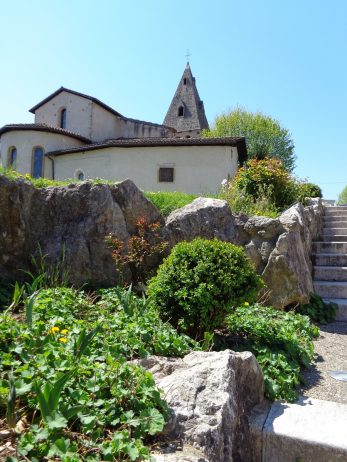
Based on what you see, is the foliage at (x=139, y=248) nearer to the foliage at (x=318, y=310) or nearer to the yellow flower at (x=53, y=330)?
the yellow flower at (x=53, y=330)

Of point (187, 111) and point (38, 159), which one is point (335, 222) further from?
point (187, 111)

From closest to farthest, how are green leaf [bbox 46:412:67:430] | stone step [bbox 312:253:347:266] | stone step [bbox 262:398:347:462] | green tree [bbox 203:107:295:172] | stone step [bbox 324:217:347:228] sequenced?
green leaf [bbox 46:412:67:430] < stone step [bbox 262:398:347:462] < stone step [bbox 312:253:347:266] < stone step [bbox 324:217:347:228] < green tree [bbox 203:107:295:172]

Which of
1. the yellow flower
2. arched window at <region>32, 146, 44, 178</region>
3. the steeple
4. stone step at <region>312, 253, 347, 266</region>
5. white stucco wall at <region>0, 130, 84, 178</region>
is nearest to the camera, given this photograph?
the yellow flower

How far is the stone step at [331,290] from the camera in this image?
23.1 ft

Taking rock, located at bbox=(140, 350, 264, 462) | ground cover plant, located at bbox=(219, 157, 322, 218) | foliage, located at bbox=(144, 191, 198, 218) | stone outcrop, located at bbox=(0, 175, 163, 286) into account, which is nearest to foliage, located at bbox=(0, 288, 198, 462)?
rock, located at bbox=(140, 350, 264, 462)

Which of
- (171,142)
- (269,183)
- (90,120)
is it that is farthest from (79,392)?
(90,120)

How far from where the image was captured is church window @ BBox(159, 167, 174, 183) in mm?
18500

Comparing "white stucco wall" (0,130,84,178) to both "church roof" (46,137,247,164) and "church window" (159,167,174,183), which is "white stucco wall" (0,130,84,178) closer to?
"church roof" (46,137,247,164)

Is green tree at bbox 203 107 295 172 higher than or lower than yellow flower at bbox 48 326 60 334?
higher

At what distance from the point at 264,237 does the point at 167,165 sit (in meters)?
12.7

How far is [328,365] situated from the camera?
4.31 m

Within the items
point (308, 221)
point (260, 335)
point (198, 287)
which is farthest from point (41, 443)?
point (308, 221)

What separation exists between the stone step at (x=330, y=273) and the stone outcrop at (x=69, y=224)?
12.8ft

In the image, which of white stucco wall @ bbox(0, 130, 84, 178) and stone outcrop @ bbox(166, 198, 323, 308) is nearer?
stone outcrop @ bbox(166, 198, 323, 308)
